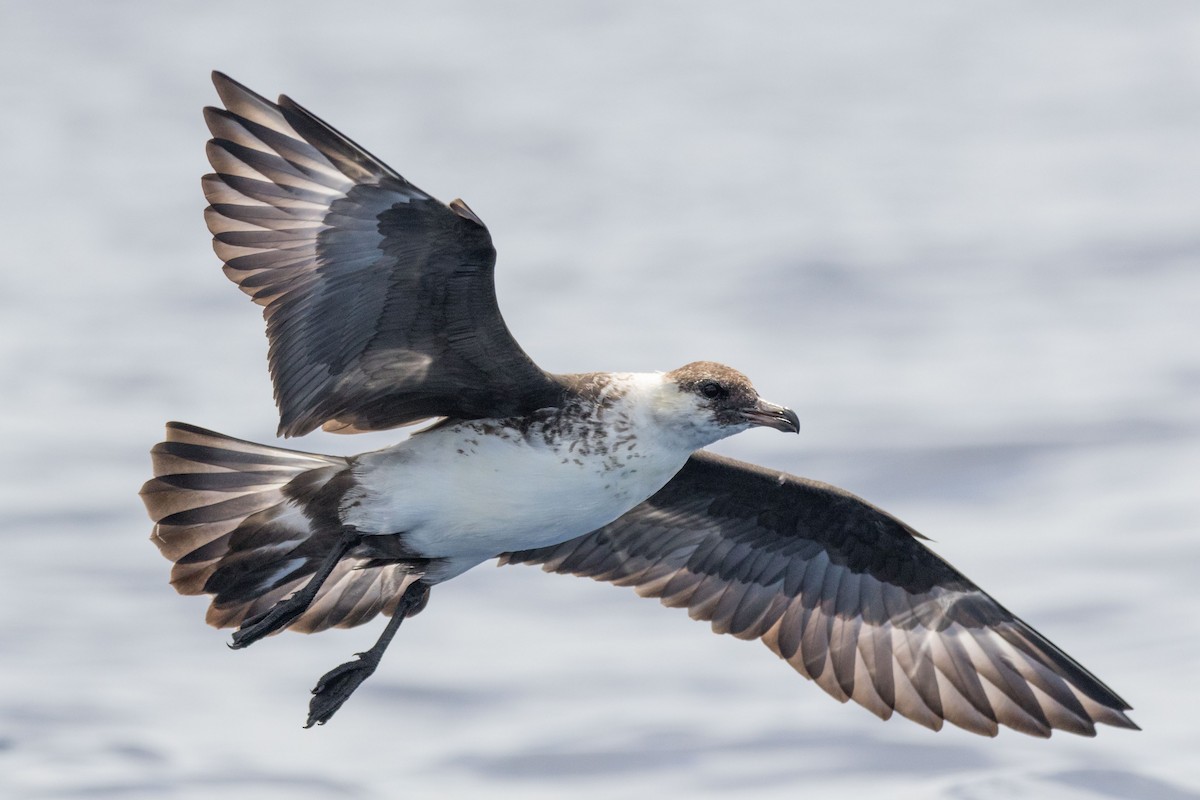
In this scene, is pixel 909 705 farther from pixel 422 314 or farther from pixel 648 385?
pixel 422 314

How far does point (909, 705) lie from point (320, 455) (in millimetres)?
3160

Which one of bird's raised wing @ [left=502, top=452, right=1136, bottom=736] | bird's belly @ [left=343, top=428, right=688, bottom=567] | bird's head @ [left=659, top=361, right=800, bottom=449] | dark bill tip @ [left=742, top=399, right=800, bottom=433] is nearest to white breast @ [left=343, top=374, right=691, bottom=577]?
bird's belly @ [left=343, top=428, right=688, bottom=567]

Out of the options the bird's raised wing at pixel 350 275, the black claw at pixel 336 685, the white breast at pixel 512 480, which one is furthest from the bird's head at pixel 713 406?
the black claw at pixel 336 685

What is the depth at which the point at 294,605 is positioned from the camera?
7328 millimetres

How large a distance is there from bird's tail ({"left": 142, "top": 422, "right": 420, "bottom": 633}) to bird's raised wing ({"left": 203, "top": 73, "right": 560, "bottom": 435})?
19.9 inches

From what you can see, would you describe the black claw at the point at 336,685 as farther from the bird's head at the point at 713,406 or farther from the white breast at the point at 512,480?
the bird's head at the point at 713,406

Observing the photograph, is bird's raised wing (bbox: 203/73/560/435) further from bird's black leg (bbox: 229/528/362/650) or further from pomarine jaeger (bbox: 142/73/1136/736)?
bird's black leg (bbox: 229/528/362/650)

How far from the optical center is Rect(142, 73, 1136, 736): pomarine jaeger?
22.6ft

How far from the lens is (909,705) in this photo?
8734mm

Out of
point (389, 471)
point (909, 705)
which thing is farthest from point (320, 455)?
point (909, 705)

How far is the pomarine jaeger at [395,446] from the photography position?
22.6ft

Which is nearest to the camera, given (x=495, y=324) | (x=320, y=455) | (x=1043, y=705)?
(x=495, y=324)

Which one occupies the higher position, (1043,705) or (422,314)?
(422,314)

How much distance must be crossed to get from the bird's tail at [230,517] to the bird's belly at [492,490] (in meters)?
0.36
